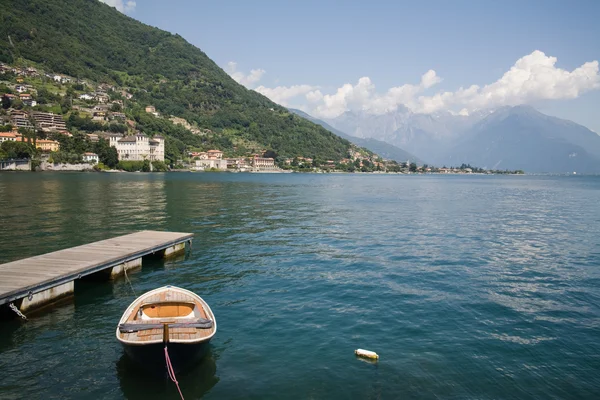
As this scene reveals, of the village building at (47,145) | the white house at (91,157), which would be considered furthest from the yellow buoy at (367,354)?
the white house at (91,157)

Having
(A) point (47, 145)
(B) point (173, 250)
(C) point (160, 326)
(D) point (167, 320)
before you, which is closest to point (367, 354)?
(D) point (167, 320)

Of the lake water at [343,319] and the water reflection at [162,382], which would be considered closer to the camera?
the water reflection at [162,382]

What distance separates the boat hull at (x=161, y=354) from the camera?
1198 cm

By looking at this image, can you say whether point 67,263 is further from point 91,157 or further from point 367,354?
point 91,157

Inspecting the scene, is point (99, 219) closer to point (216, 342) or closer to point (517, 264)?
point (216, 342)

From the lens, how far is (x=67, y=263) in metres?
20.5

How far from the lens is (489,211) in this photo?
61.8 metres

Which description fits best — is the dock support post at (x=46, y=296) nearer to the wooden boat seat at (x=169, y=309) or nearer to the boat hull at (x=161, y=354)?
the wooden boat seat at (x=169, y=309)

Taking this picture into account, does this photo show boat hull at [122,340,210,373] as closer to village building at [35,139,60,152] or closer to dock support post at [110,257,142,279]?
dock support post at [110,257,142,279]

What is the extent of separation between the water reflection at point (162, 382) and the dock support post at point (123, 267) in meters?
10.1

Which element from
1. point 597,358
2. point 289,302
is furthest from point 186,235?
point 597,358

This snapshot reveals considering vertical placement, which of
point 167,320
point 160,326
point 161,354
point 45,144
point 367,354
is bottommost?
point 367,354

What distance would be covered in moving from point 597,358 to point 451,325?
5.06 metres

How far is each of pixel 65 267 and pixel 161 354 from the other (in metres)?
10.7
